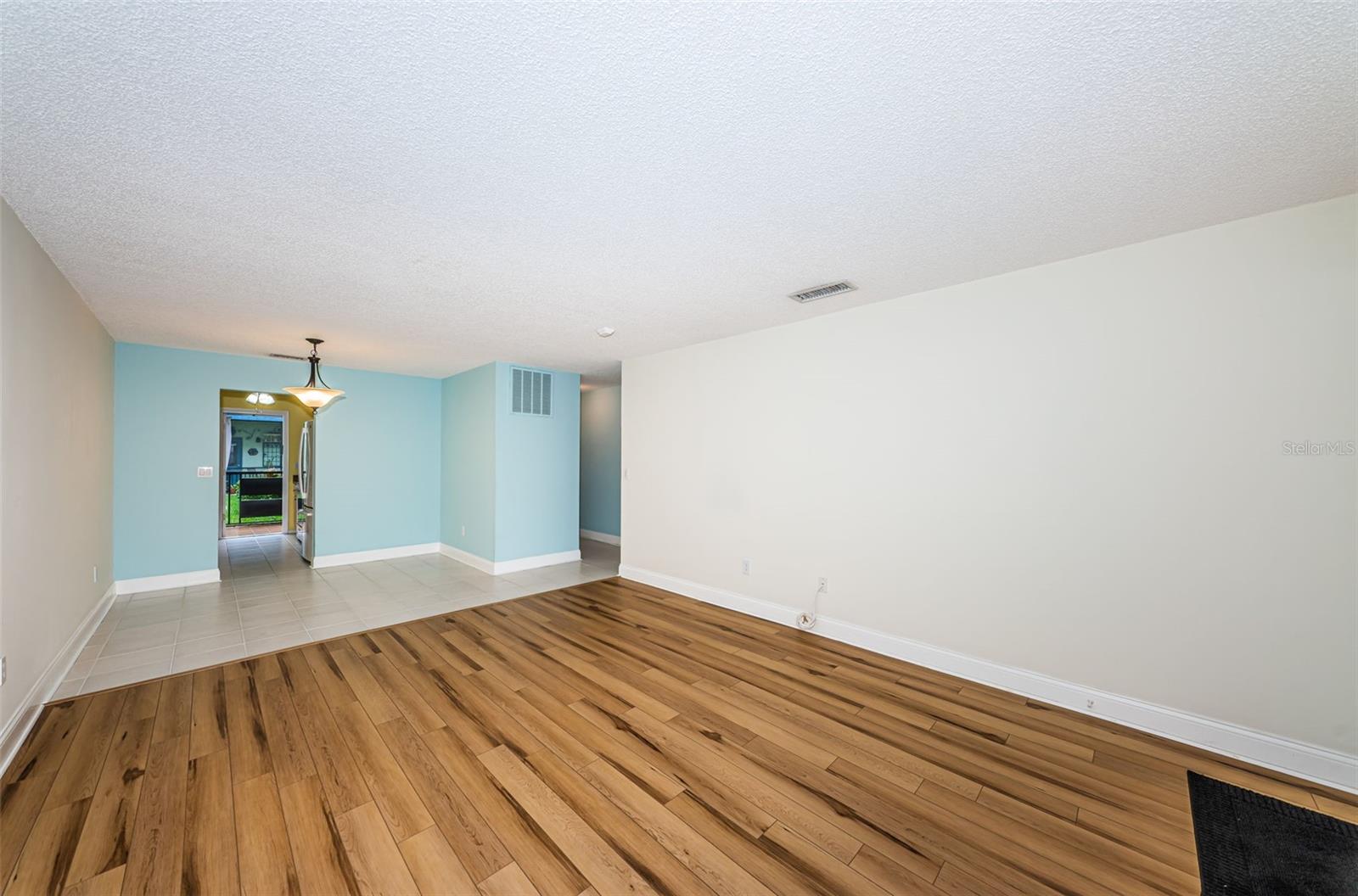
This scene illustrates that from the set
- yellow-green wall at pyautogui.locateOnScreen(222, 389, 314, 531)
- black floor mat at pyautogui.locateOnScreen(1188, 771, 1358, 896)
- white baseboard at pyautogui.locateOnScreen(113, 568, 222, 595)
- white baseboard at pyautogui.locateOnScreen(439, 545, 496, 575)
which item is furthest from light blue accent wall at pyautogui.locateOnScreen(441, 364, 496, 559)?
black floor mat at pyautogui.locateOnScreen(1188, 771, 1358, 896)

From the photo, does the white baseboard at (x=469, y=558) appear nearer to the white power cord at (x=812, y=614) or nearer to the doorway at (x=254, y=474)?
the white power cord at (x=812, y=614)

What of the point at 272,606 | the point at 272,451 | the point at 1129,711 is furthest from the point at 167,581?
the point at 1129,711

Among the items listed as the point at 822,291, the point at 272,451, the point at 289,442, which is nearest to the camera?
the point at 822,291

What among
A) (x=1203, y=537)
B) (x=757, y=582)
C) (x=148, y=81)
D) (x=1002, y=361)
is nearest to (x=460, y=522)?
(x=757, y=582)

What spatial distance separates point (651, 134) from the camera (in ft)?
5.74

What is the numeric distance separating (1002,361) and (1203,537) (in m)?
1.31

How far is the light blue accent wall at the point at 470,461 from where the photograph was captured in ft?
19.5

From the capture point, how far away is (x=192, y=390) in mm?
5305

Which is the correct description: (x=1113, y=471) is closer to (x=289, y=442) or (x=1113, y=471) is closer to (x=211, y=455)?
(x=211, y=455)

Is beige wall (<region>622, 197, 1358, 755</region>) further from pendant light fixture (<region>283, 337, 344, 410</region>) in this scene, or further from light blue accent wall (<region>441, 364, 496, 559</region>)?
pendant light fixture (<region>283, 337, 344, 410</region>)

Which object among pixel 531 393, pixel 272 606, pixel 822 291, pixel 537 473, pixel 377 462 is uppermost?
pixel 822 291

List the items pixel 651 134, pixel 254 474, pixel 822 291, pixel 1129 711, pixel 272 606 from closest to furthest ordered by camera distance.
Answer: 1. pixel 651 134
2. pixel 1129 711
3. pixel 822 291
4. pixel 272 606
5. pixel 254 474

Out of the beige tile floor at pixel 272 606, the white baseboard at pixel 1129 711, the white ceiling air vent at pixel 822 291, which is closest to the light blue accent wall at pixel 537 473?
the beige tile floor at pixel 272 606

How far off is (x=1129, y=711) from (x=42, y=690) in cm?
594
